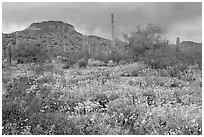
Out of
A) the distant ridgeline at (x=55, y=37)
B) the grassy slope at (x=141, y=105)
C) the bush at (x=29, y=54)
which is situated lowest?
the grassy slope at (x=141, y=105)

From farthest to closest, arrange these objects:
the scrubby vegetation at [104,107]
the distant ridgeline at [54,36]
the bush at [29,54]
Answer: the distant ridgeline at [54,36]
the bush at [29,54]
the scrubby vegetation at [104,107]

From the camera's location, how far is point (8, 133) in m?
5.65

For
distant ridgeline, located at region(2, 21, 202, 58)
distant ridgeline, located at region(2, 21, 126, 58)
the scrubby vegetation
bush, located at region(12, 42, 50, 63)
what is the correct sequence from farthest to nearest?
distant ridgeline, located at region(2, 21, 126, 58)
distant ridgeline, located at region(2, 21, 202, 58)
bush, located at region(12, 42, 50, 63)
the scrubby vegetation

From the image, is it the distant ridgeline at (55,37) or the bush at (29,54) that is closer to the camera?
the bush at (29,54)

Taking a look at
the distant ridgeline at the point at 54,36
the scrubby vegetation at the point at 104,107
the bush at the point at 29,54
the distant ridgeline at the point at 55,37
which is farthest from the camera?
the distant ridgeline at the point at 54,36

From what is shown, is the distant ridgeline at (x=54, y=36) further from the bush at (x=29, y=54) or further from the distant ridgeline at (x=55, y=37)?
the bush at (x=29, y=54)

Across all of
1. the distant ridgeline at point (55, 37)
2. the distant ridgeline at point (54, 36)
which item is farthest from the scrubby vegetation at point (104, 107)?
the distant ridgeline at point (54, 36)

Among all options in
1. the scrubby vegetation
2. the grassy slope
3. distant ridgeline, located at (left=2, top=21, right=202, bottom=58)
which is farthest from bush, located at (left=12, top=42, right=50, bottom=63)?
distant ridgeline, located at (left=2, top=21, right=202, bottom=58)

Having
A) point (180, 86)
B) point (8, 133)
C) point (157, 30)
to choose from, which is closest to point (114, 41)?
point (157, 30)

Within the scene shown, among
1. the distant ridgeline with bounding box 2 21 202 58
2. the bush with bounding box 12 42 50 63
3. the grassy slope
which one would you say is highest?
the distant ridgeline with bounding box 2 21 202 58

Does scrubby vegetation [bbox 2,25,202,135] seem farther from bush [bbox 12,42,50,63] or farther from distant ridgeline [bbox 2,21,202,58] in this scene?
distant ridgeline [bbox 2,21,202,58]

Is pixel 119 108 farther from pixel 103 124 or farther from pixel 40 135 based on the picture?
pixel 40 135

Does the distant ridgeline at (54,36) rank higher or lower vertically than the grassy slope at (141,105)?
higher

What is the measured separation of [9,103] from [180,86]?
210 inches
